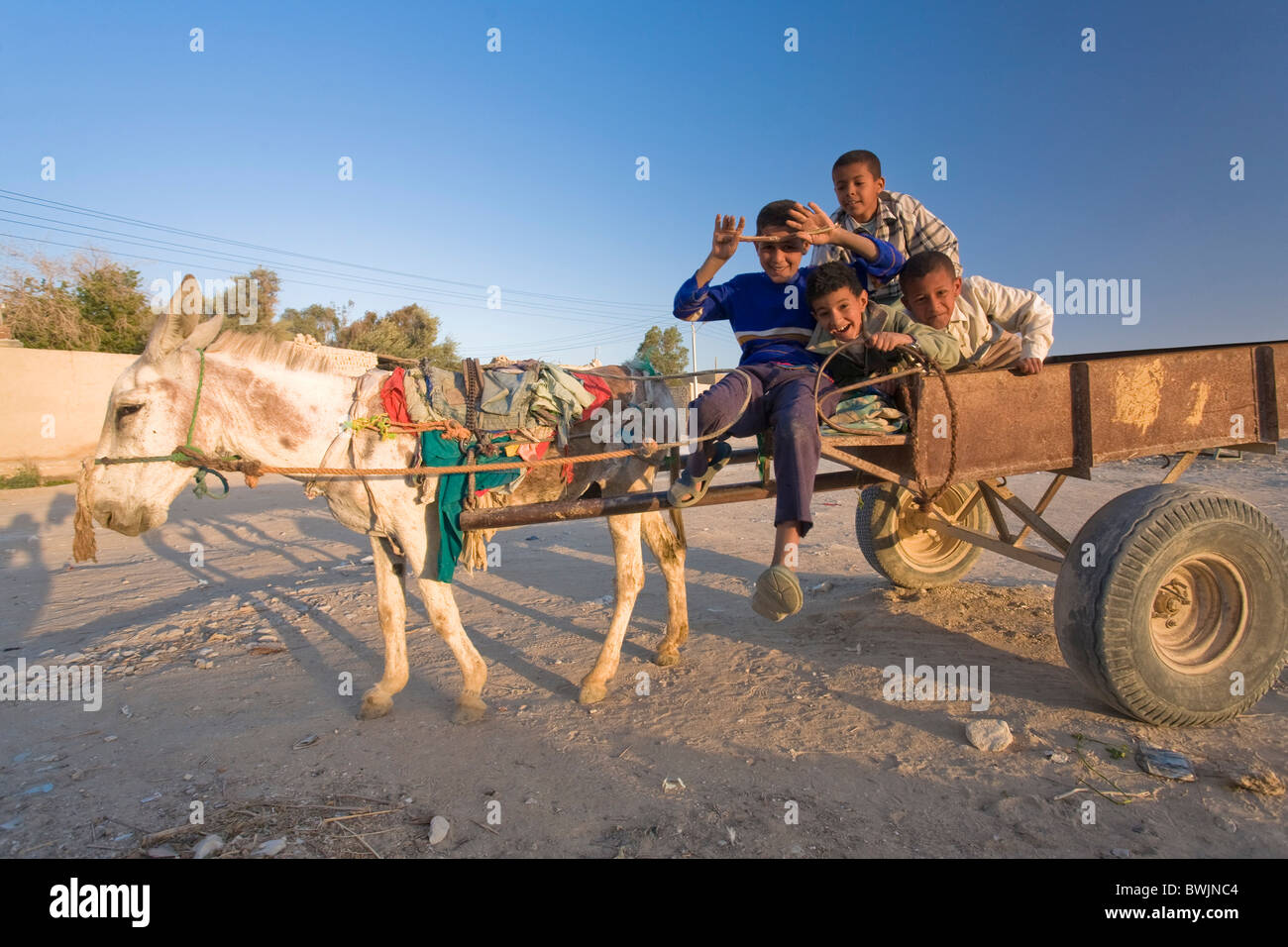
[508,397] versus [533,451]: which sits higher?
[508,397]

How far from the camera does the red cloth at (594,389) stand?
400 centimetres

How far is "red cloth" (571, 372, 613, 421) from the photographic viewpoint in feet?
13.1

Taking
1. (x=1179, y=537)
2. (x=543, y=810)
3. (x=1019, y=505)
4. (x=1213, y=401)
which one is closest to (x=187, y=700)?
(x=543, y=810)

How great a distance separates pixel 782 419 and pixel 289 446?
8.64 feet

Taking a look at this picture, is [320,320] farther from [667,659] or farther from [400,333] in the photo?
[667,659]

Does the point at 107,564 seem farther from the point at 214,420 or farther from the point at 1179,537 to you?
the point at 1179,537

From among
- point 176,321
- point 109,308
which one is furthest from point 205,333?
point 109,308

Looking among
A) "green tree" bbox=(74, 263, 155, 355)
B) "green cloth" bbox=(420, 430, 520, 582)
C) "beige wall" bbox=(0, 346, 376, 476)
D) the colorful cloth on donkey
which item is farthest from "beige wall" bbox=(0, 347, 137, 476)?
"green cloth" bbox=(420, 430, 520, 582)

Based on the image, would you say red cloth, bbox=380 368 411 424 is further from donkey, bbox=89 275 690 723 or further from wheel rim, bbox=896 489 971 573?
wheel rim, bbox=896 489 971 573

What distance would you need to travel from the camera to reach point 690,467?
3221 mm

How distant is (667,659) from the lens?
4.60 meters

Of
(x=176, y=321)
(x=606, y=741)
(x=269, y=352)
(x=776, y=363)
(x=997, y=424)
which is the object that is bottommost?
(x=606, y=741)

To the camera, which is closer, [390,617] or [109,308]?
[390,617]

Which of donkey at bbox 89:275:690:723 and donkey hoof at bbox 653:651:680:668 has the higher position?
donkey at bbox 89:275:690:723
